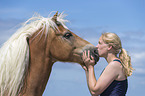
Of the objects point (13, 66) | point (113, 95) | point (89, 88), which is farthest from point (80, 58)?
point (13, 66)

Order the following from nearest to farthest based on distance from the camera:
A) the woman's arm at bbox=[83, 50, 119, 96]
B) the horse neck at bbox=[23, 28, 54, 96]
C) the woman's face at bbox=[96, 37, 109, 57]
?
1. the woman's arm at bbox=[83, 50, 119, 96]
2. the woman's face at bbox=[96, 37, 109, 57]
3. the horse neck at bbox=[23, 28, 54, 96]

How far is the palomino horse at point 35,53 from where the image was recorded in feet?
10.1

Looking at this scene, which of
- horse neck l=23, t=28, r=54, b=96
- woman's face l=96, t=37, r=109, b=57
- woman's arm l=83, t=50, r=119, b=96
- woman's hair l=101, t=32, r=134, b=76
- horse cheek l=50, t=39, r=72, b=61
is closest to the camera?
woman's arm l=83, t=50, r=119, b=96

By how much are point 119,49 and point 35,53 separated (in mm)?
1386

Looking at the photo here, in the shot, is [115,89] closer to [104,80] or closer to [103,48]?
[104,80]

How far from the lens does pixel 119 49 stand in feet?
9.89

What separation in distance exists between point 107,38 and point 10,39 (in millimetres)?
1657

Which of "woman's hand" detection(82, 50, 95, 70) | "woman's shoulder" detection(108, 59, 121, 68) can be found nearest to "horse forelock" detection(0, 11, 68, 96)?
"woman's hand" detection(82, 50, 95, 70)

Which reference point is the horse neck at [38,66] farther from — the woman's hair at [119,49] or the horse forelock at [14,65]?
the woman's hair at [119,49]

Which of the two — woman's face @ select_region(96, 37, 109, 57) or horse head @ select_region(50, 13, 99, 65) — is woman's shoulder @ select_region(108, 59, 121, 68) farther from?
horse head @ select_region(50, 13, 99, 65)

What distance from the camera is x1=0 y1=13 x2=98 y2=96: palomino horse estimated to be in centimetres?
307

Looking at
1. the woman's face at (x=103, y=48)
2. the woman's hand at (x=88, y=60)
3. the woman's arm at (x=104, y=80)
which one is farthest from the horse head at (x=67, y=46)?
the woman's arm at (x=104, y=80)

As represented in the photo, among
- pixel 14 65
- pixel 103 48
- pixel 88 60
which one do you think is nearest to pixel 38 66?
pixel 14 65

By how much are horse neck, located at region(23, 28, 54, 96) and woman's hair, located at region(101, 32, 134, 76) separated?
3.41 ft
